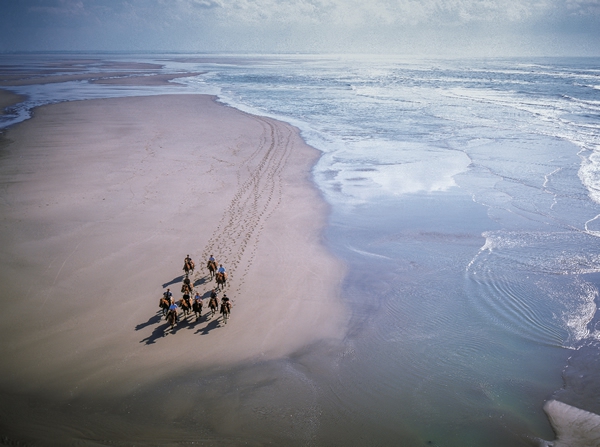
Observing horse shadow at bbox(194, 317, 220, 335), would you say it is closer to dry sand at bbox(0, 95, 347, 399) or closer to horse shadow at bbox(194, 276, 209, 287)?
dry sand at bbox(0, 95, 347, 399)

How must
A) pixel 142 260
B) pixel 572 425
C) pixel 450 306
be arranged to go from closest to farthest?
1. pixel 572 425
2. pixel 450 306
3. pixel 142 260

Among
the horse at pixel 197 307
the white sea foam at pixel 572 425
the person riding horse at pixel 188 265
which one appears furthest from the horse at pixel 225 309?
the white sea foam at pixel 572 425

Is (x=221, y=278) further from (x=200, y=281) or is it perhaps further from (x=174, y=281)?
(x=174, y=281)

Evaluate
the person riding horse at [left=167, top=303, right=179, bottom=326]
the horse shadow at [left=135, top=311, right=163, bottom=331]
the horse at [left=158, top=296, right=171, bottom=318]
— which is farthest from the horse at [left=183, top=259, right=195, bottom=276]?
the person riding horse at [left=167, top=303, right=179, bottom=326]

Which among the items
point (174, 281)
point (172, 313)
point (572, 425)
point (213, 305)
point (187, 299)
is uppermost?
point (187, 299)

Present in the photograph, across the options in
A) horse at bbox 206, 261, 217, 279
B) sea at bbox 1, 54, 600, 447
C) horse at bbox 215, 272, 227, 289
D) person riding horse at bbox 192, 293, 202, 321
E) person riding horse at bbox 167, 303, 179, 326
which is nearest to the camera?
sea at bbox 1, 54, 600, 447

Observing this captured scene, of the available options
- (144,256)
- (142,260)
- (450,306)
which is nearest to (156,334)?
(142,260)

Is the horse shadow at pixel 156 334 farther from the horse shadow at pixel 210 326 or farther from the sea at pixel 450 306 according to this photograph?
the sea at pixel 450 306
